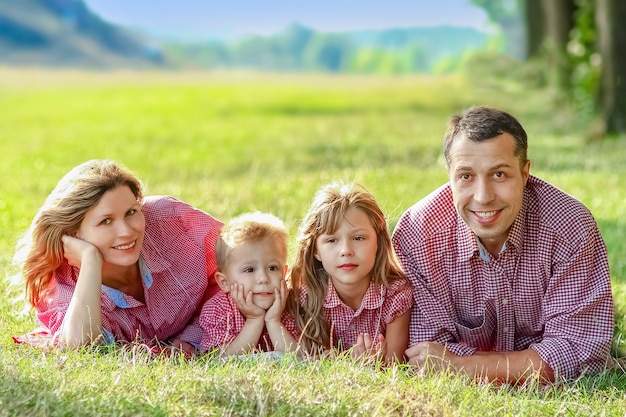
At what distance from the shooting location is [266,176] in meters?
13.2

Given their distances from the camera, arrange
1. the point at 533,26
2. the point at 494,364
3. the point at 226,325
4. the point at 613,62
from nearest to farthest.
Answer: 1. the point at 494,364
2. the point at 226,325
3. the point at 613,62
4. the point at 533,26

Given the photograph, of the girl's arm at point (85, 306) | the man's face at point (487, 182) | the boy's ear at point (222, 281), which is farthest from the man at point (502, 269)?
the girl's arm at point (85, 306)

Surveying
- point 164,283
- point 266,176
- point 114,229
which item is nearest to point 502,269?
point 164,283

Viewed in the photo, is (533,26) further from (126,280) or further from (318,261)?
(126,280)

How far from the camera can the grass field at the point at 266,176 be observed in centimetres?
424

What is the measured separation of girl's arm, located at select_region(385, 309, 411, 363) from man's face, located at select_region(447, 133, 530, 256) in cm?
68

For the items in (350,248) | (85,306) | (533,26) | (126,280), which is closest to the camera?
(85,306)

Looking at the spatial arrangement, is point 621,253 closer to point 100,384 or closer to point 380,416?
point 380,416

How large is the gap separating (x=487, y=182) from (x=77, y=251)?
2.17m

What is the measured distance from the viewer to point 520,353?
16.8 feet

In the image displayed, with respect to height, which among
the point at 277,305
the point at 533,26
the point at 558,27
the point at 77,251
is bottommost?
the point at 277,305

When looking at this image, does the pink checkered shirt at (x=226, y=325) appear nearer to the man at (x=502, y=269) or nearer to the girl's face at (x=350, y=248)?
the girl's face at (x=350, y=248)

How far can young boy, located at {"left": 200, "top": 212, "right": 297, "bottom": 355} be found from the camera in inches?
214

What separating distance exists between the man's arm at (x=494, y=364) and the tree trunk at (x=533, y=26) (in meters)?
26.0
